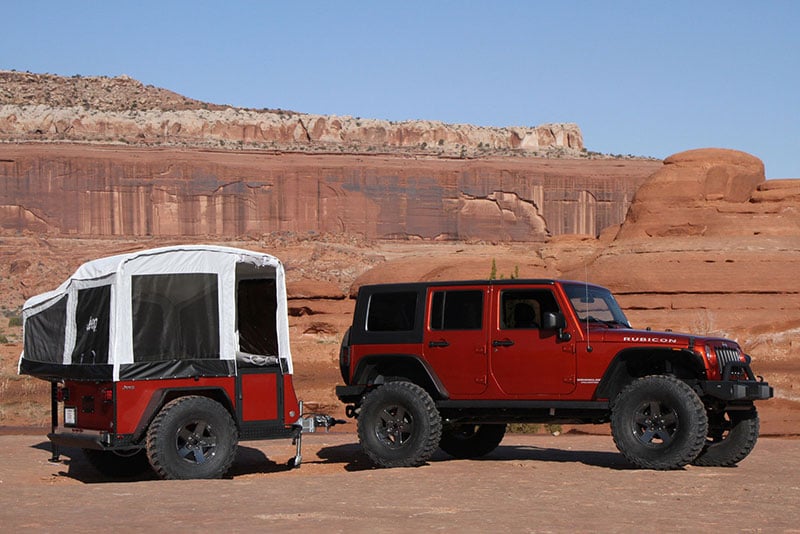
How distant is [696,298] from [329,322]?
15841mm

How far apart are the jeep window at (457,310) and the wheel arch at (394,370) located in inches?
19.2

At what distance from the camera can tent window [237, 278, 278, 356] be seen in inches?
516

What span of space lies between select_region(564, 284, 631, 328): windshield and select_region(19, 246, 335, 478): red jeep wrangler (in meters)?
3.24

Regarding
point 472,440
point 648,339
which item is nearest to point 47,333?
point 472,440

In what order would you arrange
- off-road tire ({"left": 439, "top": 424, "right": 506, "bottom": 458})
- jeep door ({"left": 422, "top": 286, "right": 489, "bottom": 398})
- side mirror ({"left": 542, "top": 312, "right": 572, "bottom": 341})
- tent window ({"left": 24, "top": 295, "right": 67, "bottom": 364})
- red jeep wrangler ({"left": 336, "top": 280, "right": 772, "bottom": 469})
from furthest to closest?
off-road tire ({"left": 439, "top": 424, "right": 506, "bottom": 458}) → jeep door ({"left": 422, "top": 286, "right": 489, "bottom": 398}) → tent window ({"left": 24, "top": 295, "right": 67, "bottom": 364}) → side mirror ({"left": 542, "top": 312, "right": 572, "bottom": 341}) → red jeep wrangler ({"left": 336, "top": 280, "right": 772, "bottom": 469})

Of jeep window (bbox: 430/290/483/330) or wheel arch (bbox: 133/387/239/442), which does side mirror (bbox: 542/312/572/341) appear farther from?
wheel arch (bbox: 133/387/239/442)

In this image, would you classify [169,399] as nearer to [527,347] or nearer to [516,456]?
[527,347]

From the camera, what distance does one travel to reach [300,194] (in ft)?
329

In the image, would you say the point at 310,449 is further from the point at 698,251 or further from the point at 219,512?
the point at 698,251

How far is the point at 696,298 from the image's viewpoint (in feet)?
127

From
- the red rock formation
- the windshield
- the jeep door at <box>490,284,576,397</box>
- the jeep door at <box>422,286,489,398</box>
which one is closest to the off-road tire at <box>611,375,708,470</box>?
the jeep door at <box>490,284,576,397</box>

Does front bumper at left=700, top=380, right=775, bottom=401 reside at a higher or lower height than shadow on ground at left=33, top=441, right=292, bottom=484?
higher

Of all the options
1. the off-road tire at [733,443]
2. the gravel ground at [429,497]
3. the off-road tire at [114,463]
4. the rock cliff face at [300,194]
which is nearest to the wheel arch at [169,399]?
the gravel ground at [429,497]

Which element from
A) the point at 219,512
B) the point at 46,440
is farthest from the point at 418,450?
the point at 46,440
